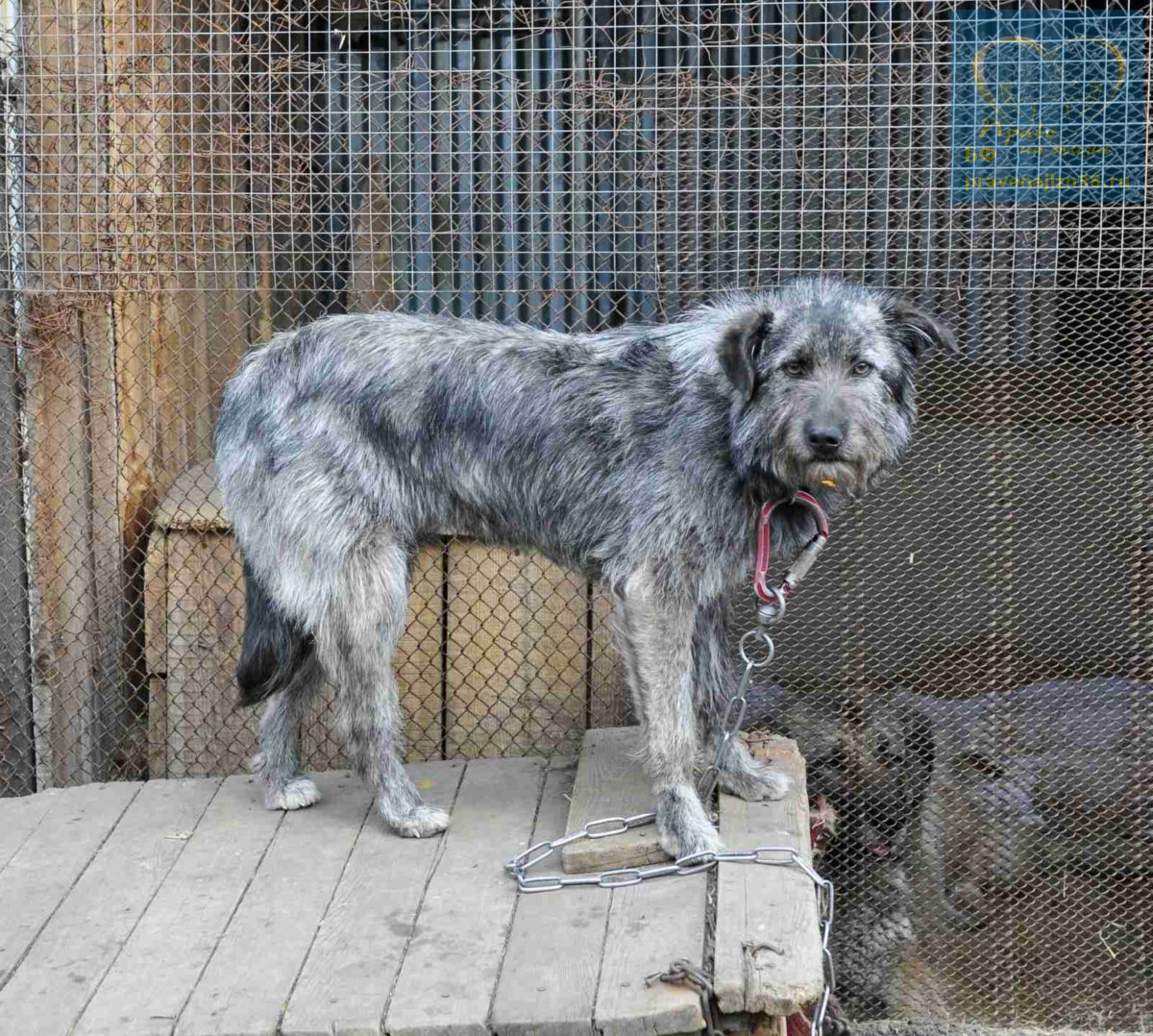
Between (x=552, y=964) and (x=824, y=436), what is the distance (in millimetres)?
1492

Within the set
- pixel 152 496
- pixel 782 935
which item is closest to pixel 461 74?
pixel 152 496

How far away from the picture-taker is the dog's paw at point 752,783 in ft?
14.1

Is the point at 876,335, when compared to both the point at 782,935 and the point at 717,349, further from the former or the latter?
the point at 782,935

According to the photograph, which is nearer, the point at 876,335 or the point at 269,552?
the point at 876,335

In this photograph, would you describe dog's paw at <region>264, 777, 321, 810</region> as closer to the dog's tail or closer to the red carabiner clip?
the dog's tail

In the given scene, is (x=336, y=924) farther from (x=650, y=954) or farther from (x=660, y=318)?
(x=660, y=318)

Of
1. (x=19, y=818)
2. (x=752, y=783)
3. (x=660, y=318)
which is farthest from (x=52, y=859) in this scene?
(x=660, y=318)

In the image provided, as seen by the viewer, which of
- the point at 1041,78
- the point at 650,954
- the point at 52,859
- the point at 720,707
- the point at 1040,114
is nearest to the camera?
the point at 650,954

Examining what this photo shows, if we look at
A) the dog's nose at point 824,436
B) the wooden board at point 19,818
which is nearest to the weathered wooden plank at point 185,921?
the wooden board at point 19,818

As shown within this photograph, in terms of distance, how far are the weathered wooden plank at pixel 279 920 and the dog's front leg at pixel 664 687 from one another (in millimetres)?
965

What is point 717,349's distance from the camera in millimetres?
3797

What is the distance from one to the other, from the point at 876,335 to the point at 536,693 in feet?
7.06

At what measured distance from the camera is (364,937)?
361 cm

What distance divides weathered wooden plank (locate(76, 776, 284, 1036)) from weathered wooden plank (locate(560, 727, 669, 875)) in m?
0.95
